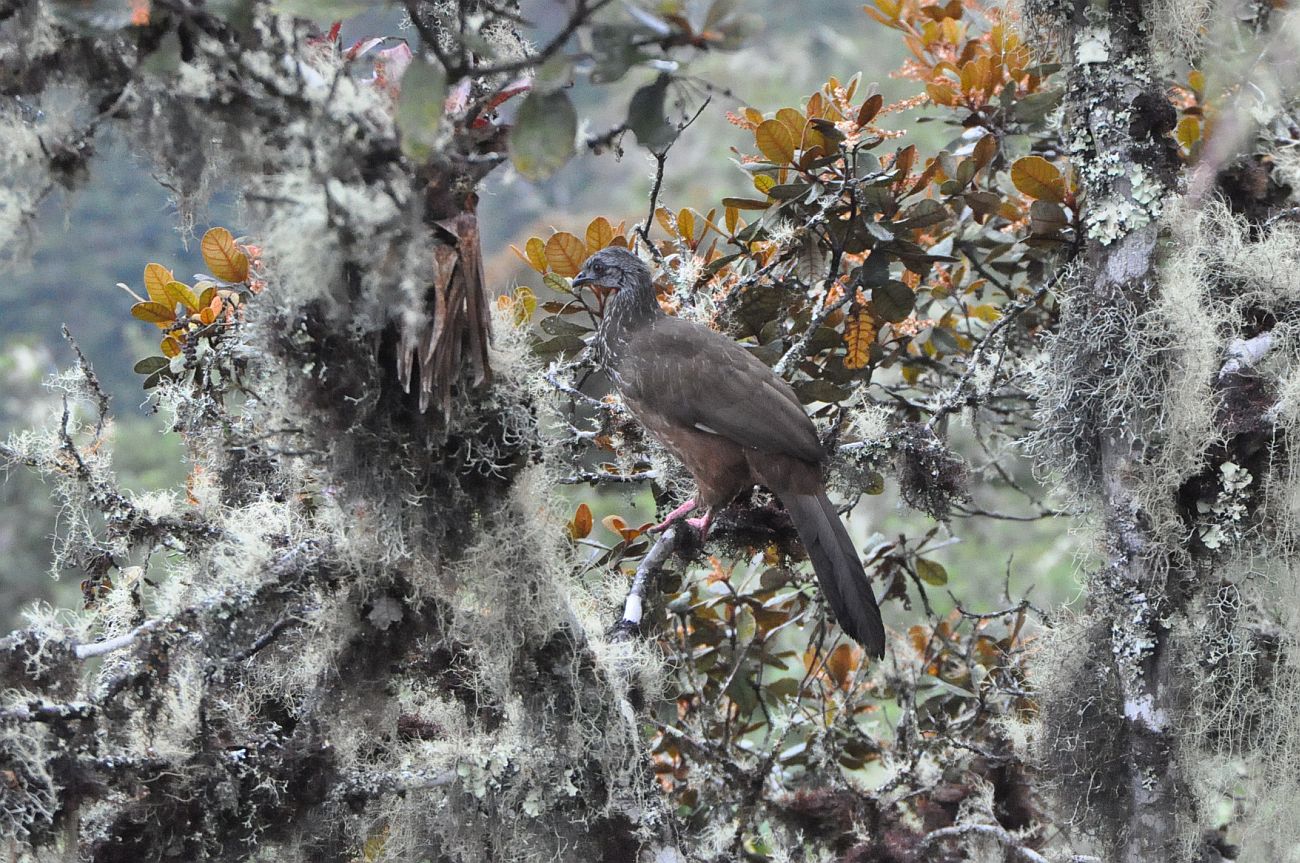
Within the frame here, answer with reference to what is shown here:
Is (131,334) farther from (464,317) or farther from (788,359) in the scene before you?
(464,317)

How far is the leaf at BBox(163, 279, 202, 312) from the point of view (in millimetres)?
2655

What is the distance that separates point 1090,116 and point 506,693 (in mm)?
1704

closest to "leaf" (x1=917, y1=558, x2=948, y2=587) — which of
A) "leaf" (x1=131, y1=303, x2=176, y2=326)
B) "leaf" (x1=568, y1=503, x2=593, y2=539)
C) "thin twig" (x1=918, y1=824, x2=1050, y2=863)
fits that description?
"thin twig" (x1=918, y1=824, x2=1050, y2=863)

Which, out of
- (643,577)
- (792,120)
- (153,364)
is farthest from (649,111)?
(153,364)

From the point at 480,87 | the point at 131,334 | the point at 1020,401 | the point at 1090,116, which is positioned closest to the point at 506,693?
the point at 480,87

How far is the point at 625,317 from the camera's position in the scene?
3062 mm

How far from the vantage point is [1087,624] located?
2.36 meters

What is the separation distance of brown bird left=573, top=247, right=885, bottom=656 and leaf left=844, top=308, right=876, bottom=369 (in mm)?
343

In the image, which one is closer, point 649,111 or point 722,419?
point 649,111

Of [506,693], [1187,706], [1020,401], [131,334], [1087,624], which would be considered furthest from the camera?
[131,334]

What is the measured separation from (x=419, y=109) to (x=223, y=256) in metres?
1.40

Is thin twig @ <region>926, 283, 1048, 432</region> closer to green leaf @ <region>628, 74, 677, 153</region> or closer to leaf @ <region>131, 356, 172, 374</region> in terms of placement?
green leaf @ <region>628, 74, 677, 153</region>

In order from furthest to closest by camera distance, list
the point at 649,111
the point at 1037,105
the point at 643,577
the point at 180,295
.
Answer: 1. the point at 1037,105
2. the point at 180,295
3. the point at 643,577
4. the point at 649,111

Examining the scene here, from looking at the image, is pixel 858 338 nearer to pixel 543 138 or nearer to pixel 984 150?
pixel 984 150
